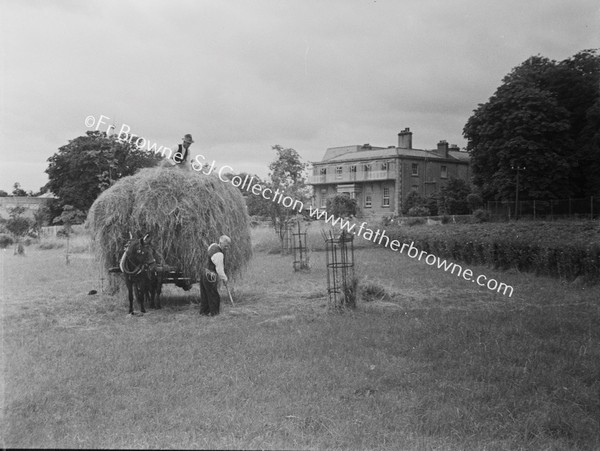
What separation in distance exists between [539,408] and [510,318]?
4118 millimetres

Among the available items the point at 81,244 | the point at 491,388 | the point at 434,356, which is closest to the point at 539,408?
the point at 491,388

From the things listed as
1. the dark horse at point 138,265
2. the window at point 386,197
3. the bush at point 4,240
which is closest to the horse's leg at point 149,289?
the dark horse at point 138,265

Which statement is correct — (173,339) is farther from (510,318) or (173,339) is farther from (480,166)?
(480,166)

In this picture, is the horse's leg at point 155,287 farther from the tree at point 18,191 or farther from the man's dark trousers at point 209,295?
the tree at point 18,191

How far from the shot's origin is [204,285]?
32.1ft

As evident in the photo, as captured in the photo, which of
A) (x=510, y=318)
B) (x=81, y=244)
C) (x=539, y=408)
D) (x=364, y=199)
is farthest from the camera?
(x=81, y=244)

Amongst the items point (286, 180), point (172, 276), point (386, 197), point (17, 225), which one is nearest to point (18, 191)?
point (172, 276)

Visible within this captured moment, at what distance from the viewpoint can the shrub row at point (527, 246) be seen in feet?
42.6

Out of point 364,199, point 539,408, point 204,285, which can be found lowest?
point 539,408

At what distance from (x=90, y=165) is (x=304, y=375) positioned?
16.8 feet

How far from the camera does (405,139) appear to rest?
9.25m

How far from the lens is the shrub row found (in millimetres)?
12984

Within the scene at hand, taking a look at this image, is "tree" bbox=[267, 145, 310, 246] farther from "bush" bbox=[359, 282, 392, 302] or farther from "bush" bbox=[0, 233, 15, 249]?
"bush" bbox=[0, 233, 15, 249]

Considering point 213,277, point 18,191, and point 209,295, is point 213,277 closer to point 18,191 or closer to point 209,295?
point 209,295
